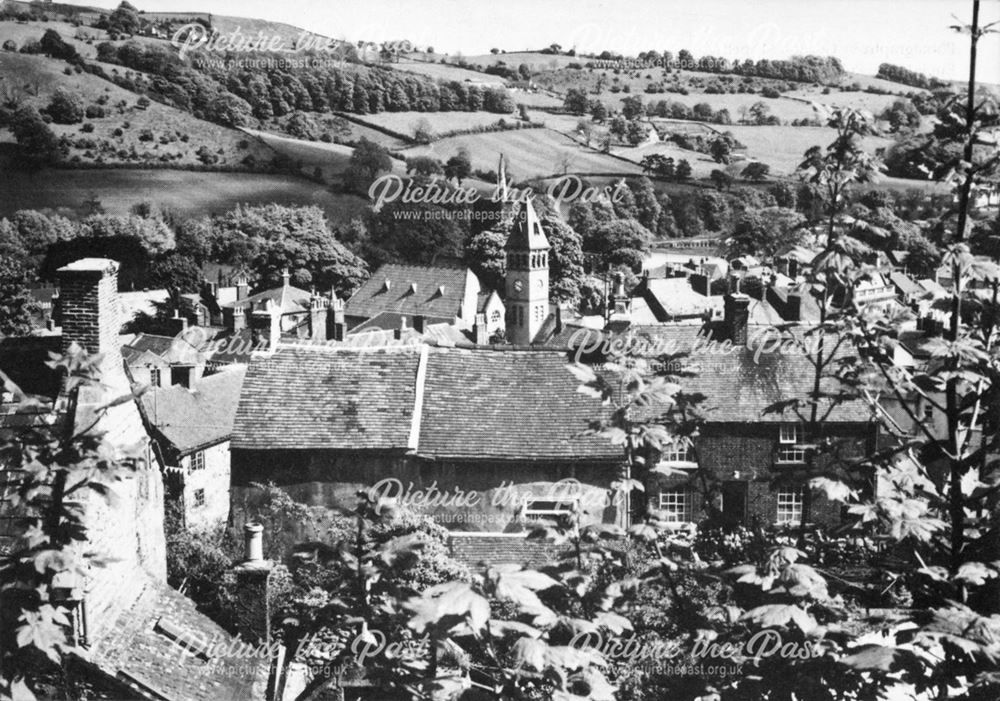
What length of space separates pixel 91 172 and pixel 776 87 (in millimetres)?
48835

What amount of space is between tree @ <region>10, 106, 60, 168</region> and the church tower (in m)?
33.3

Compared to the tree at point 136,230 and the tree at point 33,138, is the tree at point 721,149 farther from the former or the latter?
the tree at point 33,138

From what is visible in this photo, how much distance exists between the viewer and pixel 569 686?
5.74 metres

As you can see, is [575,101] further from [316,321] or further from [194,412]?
[194,412]

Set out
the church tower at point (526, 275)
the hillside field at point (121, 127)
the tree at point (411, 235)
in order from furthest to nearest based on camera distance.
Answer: the tree at point (411, 235)
the church tower at point (526, 275)
the hillside field at point (121, 127)

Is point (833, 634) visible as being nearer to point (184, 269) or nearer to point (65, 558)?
point (65, 558)

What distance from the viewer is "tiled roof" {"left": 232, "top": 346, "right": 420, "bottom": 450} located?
24000mm

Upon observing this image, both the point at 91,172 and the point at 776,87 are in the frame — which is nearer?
the point at 91,172

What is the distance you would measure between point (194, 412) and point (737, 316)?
1990 centimetres

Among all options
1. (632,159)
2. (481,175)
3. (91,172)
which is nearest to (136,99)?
(91,172)

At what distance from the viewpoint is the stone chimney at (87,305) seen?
13.0m

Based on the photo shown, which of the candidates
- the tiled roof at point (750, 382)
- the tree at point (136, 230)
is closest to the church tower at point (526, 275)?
the tree at point (136, 230)

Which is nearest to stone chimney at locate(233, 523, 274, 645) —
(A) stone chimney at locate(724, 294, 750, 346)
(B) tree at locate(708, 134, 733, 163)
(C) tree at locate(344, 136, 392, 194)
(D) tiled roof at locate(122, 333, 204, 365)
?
(A) stone chimney at locate(724, 294, 750, 346)

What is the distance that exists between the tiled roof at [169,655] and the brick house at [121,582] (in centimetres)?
2
